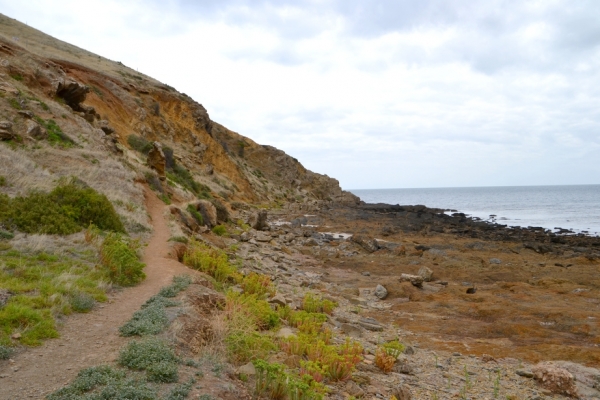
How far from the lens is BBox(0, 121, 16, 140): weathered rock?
57.0 ft

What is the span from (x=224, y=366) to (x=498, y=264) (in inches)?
801

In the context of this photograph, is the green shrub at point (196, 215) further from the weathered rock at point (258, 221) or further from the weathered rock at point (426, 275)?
the weathered rock at point (426, 275)

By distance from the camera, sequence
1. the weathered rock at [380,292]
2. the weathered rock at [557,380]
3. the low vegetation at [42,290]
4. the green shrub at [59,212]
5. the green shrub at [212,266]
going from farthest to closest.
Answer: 1. the weathered rock at [380,292]
2. the green shrub at [212,266]
3. the green shrub at [59,212]
4. the weathered rock at [557,380]
5. the low vegetation at [42,290]

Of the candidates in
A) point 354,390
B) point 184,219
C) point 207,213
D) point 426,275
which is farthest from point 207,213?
point 354,390

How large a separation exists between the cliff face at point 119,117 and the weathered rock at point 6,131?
350 millimetres

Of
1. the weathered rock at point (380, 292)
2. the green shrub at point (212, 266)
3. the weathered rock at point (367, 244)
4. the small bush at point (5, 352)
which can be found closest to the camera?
the small bush at point (5, 352)

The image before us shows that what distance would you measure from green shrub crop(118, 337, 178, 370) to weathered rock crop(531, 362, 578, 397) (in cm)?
677

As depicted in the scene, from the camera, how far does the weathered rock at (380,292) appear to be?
15469 mm

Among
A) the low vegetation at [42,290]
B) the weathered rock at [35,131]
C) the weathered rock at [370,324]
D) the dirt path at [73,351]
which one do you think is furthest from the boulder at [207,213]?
the dirt path at [73,351]

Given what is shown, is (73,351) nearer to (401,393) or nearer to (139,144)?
(401,393)

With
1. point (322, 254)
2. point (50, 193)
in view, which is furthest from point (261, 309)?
point (322, 254)

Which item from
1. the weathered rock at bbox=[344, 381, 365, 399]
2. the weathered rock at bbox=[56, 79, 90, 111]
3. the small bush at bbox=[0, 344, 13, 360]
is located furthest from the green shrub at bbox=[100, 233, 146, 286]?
the weathered rock at bbox=[56, 79, 90, 111]

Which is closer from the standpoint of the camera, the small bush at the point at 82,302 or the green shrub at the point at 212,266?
the small bush at the point at 82,302

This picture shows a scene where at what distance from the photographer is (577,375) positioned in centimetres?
845
